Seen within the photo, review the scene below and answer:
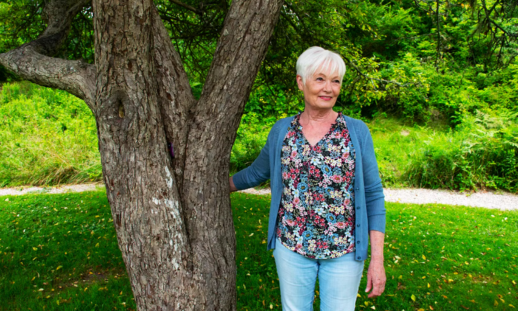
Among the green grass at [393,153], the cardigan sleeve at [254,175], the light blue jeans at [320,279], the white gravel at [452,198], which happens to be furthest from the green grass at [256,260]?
the green grass at [393,153]

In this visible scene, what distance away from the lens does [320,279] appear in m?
1.88

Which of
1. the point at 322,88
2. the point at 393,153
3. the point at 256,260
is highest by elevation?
the point at 322,88

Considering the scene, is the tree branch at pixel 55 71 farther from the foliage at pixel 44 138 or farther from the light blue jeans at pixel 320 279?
the foliage at pixel 44 138

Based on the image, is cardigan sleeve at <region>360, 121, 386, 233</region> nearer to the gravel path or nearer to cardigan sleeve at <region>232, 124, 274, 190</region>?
cardigan sleeve at <region>232, 124, 274, 190</region>

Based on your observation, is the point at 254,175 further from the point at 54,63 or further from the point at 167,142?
the point at 54,63

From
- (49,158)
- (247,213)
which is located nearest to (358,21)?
(247,213)

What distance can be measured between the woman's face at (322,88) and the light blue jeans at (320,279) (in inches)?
30.0

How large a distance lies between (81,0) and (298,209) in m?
2.84

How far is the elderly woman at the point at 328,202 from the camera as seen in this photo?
1.81 metres

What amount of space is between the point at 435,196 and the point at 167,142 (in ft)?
23.3

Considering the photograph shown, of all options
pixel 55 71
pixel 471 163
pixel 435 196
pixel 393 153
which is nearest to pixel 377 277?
pixel 55 71

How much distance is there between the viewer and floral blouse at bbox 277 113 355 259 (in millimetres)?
1811

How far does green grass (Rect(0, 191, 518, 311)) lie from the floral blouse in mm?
1706

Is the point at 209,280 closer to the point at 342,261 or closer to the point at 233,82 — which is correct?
the point at 342,261
